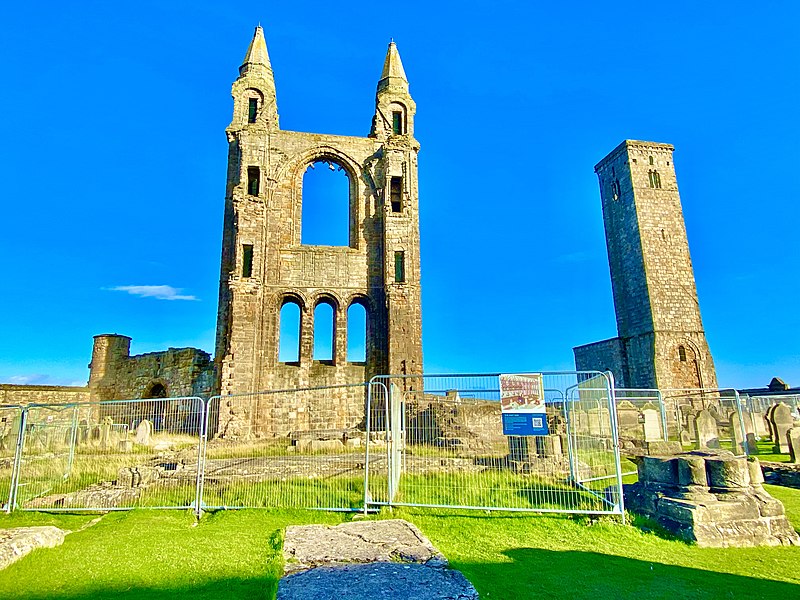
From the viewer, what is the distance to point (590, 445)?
8.71 m

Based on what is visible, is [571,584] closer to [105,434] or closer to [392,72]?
[105,434]

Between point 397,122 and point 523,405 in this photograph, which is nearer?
point 523,405

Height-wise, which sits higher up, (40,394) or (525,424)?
(40,394)

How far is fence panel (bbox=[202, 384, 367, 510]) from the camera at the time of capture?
7.91 metres

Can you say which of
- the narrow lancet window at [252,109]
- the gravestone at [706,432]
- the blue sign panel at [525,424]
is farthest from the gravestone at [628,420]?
the narrow lancet window at [252,109]

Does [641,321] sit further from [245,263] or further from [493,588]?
[493,588]

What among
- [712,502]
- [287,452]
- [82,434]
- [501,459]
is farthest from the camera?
[82,434]

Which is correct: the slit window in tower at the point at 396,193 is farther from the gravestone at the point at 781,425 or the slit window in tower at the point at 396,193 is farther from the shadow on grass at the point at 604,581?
the shadow on grass at the point at 604,581

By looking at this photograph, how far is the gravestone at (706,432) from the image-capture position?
14.2 meters

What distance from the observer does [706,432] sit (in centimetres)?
1442

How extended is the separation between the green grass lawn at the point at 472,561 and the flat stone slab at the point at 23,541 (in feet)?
0.37

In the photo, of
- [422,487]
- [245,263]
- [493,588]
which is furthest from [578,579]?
[245,263]

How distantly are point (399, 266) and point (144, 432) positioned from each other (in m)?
10.8

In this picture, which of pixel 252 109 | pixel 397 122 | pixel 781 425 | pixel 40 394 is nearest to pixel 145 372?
pixel 40 394
